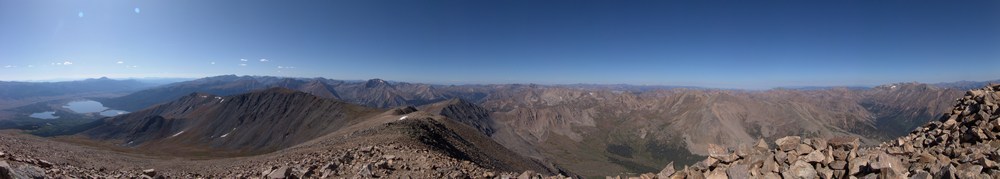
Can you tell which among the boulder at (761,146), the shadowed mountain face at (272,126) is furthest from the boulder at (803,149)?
the shadowed mountain face at (272,126)

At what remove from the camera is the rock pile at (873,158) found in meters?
11.1

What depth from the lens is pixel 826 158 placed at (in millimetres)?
12906

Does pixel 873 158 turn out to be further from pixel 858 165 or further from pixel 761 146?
pixel 761 146

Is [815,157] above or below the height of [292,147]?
above

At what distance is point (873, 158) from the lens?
39.3 ft

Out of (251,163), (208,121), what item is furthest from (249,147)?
(251,163)

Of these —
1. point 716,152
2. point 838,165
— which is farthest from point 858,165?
point 716,152

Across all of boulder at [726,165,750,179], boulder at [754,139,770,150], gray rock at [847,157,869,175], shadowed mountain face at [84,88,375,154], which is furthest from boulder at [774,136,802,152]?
shadowed mountain face at [84,88,375,154]

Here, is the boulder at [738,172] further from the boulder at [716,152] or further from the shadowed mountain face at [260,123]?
the shadowed mountain face at [260,123]

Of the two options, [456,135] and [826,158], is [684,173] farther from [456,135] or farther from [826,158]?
[456,135]

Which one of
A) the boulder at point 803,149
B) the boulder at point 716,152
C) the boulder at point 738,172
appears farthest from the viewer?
the boulder at point 716,152

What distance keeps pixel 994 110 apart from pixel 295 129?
142m

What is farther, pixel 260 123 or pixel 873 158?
pixel 260 123

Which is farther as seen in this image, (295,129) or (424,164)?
(295,129)
